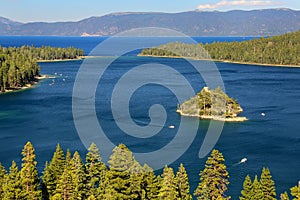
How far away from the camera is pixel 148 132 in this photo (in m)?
52.4

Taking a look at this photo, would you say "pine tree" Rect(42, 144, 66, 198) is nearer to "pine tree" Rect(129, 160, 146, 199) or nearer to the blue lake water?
"pine tree" Rect(129, 160, 146, 199)

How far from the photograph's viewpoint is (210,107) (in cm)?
6291

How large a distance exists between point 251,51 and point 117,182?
144215 millimetres

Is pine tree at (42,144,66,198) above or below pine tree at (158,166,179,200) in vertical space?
below

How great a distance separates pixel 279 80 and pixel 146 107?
156 feet

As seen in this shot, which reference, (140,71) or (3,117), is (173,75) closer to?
(140,71)

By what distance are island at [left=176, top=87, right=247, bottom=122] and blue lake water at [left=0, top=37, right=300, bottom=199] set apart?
2278 mm

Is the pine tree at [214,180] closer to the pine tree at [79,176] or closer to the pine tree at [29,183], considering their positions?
the pine tree at [79,176]

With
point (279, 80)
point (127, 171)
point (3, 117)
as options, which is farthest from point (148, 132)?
point (279, 80)

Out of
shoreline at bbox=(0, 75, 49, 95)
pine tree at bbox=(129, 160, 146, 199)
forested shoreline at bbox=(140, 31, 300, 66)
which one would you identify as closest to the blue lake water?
shoreline at bbox=(0, 75, 49, 95)

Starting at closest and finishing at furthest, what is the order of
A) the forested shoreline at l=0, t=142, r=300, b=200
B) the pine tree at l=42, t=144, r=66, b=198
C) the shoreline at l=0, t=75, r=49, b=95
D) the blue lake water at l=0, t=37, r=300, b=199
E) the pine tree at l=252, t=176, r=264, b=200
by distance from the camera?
the forested shoreline at l=0, t=142, r=300, b=200 < the pine tree at l=252, t=176, r=264, b=200 < the pine tree at l=42, t=144, r=66, b=198 < the blue lake water at l=0, t=37, r=300, b=199 < the shoreline at l=0, t=75, r=49, b=95

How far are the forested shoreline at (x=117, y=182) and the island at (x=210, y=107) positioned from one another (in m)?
34.0

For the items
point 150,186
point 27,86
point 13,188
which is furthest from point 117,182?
point 27,86

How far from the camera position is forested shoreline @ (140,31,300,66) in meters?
145
